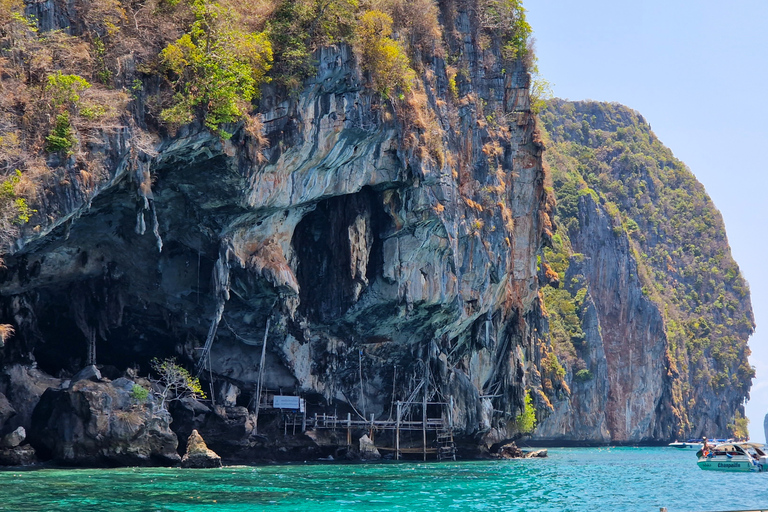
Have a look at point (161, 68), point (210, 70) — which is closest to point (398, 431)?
point (210, 70)

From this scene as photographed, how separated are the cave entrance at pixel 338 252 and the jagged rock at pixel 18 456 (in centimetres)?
1466

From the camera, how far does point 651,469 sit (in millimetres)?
47656

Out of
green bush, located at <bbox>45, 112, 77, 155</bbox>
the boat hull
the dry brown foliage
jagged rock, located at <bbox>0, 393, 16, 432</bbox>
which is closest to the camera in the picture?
green bush, located at <bbox>45, 112, 77, 155</bbox>

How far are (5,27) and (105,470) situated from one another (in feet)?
52.1

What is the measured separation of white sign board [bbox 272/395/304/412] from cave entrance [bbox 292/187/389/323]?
424cm

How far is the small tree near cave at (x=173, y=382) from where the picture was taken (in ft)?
118

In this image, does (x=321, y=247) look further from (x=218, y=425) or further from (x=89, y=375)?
(x=89, y=375)

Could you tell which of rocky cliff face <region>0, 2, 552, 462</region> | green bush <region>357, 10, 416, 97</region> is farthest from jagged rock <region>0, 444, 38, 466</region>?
green bush <region>357, 10, 416, 97</region>

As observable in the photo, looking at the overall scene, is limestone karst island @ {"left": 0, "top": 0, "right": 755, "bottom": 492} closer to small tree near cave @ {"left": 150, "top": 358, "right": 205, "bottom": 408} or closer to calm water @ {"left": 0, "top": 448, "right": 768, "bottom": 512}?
small tree near cave @ {"left": 150, "top": 358, "right": 205, "bottom": 408}

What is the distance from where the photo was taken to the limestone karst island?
30000 mm

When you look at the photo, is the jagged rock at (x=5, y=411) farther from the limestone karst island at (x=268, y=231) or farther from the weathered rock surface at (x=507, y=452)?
the weathered rock surface at (x=507, y=452)

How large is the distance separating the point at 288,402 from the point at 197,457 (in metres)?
8.71

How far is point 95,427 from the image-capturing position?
3209 cm

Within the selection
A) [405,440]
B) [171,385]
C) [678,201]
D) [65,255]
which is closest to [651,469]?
[405,440]
